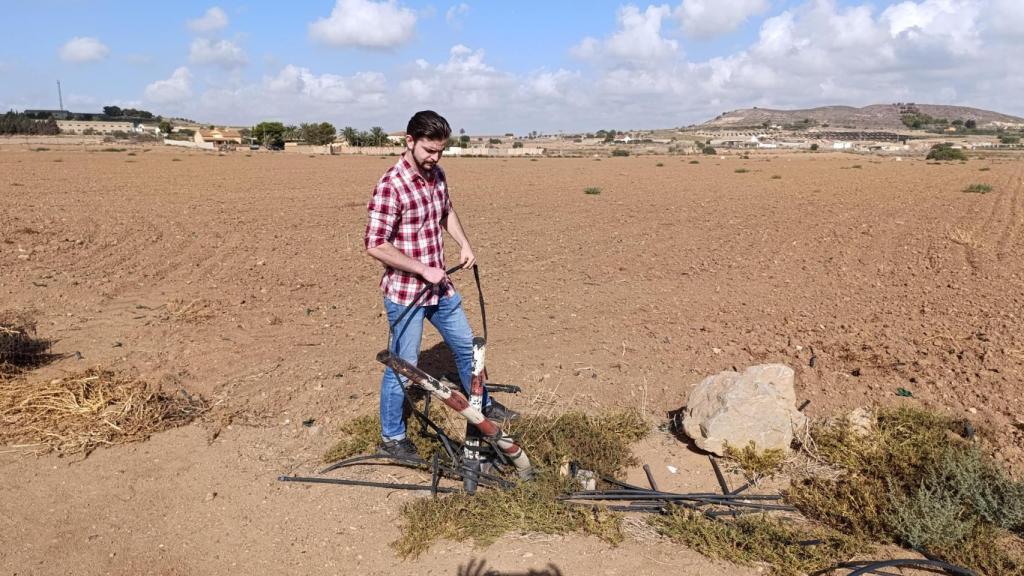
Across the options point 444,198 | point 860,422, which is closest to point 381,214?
point 444,198

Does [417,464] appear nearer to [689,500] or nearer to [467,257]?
[467,257]

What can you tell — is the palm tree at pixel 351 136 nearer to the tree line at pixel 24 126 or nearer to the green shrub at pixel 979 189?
the tree line at pixel 24 126

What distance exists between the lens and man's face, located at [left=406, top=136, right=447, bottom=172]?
365cm

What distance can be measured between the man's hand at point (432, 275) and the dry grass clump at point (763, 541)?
5.91ft

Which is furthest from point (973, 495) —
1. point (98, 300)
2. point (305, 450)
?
point (98, 300)

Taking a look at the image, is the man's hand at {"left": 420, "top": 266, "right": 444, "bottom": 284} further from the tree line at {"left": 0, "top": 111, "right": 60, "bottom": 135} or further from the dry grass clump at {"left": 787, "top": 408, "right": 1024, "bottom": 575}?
the tree line at {"left": 0, "top": 111, "right": 60, "bottom": 135}

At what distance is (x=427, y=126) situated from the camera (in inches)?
142

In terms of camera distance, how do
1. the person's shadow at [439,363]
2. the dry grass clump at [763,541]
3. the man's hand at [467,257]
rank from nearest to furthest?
the dry grass clump at [763,541] < the man's hand at [467,257] < the person's shadow at [439,363]

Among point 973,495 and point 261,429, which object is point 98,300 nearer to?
point 261,429

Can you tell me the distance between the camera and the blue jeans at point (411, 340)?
3994 millimetres

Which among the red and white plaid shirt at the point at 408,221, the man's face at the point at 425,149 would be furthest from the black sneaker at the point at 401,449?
the man's face at the point at 425,149

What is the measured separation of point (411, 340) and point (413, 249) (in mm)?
566

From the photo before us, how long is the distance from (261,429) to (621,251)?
306 inches

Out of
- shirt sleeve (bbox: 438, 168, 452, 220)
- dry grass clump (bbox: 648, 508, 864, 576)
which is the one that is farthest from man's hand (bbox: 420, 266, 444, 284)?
dry grass clump (bbox: 648, 508, 864, 576)
